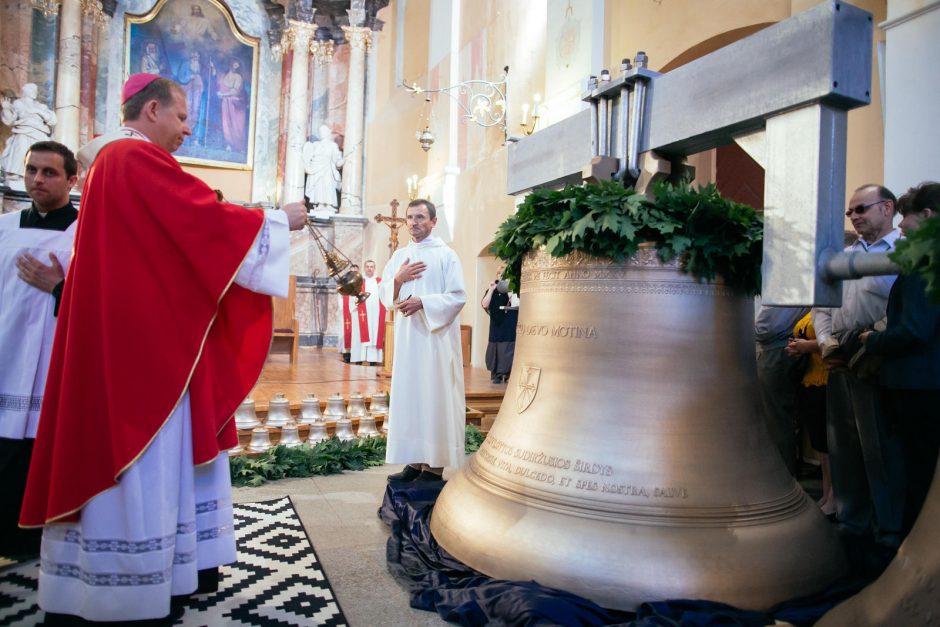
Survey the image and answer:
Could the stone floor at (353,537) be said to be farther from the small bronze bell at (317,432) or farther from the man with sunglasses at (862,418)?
the man with sunglasses at (862,418)

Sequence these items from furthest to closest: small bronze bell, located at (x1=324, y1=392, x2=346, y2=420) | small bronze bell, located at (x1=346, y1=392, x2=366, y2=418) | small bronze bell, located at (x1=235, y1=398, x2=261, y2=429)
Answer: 1. small bronze bell, located at (x1=346, y1=392, x2=366, y2=418)
2. small bronze bell, located at (x1=324, y1=392, x2=346, y2=420)
3. small bronze bell, located at (x1=235, y1=398, x2=261, y2=429)

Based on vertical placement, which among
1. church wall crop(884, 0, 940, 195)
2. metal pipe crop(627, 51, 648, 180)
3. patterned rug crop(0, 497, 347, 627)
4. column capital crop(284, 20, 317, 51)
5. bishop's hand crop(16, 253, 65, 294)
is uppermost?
column capital crop(284, 20, 317, 51)

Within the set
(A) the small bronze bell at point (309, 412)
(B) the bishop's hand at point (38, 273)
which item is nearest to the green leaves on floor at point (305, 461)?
(A) the small bronze bell at point (309, 412)

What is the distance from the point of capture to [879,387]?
291cm

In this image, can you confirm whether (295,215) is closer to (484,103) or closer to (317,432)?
(317,432)

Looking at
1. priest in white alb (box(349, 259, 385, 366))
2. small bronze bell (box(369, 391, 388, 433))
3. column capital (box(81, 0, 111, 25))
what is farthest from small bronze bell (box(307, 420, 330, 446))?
column capital (box(81, 0, 111, 25))

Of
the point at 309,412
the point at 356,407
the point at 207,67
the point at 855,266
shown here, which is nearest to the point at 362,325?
the point at 356,407

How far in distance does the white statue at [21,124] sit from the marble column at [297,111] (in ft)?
16.1

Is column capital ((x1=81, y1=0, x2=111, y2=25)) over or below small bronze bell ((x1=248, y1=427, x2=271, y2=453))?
over

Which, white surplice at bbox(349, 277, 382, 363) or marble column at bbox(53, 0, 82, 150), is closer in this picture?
white surplice at bbox(349, 277, 382, 363)

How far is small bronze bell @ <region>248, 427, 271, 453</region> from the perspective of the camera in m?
4.80

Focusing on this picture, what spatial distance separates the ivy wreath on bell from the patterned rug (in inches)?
58.4

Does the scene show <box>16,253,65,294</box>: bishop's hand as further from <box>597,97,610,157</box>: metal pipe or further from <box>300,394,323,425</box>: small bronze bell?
<box>300,394,323,425</box>: small bronze bell

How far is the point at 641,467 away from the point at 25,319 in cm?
269
